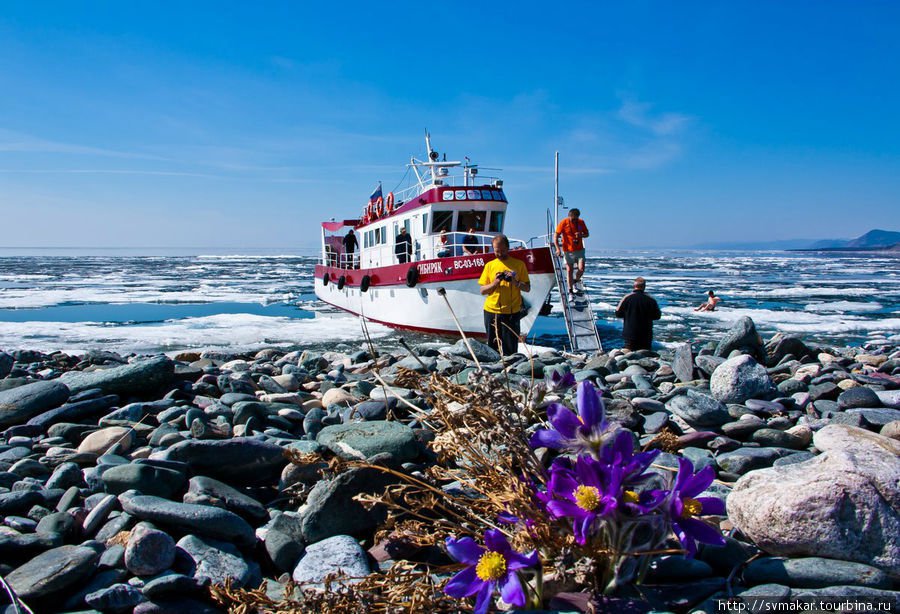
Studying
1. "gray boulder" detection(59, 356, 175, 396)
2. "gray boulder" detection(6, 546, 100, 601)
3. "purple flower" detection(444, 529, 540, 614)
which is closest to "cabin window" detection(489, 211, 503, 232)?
"gray boulder" detection(59, 356, 175, 396)

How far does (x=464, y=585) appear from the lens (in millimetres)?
1441

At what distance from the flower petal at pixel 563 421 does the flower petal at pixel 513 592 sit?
1.13ft

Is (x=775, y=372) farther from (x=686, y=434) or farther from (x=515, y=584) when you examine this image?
(x=515, y=584)

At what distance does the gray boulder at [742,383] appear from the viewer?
15.0 feet

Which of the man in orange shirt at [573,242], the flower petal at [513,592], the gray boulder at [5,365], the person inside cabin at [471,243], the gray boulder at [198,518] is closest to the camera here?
the flower petal at [513,592]

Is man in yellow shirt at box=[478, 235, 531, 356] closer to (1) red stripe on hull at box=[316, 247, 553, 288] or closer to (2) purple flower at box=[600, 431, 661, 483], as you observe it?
(1) red stripe on hull at box=[316, 247, 553, 288]

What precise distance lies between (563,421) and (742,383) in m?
3.70

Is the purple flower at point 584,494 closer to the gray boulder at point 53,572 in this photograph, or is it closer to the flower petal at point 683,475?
the flower petal at point 683,475

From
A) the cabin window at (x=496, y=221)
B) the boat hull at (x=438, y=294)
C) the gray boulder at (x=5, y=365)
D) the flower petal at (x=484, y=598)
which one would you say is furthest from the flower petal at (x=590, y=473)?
the cabin window at (x=496, y=221)

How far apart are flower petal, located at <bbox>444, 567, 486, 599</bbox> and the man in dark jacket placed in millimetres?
7972

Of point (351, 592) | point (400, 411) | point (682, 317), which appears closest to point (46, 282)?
point (682, 317)

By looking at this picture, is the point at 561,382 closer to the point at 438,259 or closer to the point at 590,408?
the point at 590,408

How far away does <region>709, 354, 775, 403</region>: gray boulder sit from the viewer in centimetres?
457

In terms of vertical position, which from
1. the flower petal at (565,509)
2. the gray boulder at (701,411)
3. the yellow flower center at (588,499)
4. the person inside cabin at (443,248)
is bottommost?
the gray boulder at (701,411)
